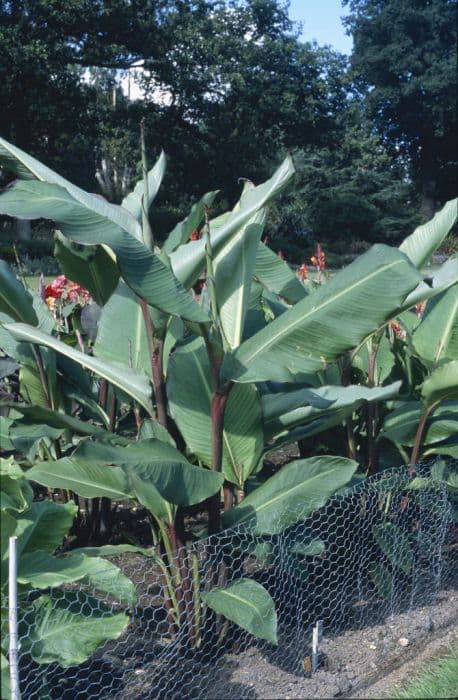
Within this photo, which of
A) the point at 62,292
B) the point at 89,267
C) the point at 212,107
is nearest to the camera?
the point at 89,267

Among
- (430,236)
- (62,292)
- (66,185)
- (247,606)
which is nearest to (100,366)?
(66,185)

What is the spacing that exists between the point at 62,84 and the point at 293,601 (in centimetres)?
2774

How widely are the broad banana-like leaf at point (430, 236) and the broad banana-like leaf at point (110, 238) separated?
145cm

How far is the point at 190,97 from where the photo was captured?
3434 cm

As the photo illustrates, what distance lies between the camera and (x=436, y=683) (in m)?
3.11

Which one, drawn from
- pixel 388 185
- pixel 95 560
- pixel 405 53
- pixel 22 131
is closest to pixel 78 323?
pixel 95 560

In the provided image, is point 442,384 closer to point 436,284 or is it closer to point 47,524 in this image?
point 436,284

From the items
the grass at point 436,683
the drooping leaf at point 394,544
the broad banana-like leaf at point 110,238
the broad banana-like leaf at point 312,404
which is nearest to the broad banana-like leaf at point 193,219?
the broad banana-like leaf at point 110,238

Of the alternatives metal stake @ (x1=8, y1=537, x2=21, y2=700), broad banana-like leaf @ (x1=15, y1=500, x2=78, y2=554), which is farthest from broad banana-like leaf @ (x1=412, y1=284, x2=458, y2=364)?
metal stake @ (x1=8, y1=537, x2=21, y2=700)

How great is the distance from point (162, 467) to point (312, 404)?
0.59 m

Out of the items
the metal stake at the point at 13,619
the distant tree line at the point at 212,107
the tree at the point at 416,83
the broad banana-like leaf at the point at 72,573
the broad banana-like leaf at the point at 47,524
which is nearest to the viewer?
the metal stake at the point at 13,619

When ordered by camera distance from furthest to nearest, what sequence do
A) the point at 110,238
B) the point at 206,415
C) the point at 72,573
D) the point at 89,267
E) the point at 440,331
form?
the point at 440,331 < the point at 89,267 < the point at 206,415 < the point at 110,238 < the point at 72,573

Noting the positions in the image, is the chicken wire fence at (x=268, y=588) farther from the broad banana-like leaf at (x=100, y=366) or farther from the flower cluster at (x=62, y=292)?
the flower cluster at (x=62, y=292)

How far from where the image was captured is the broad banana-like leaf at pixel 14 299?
132 inches
